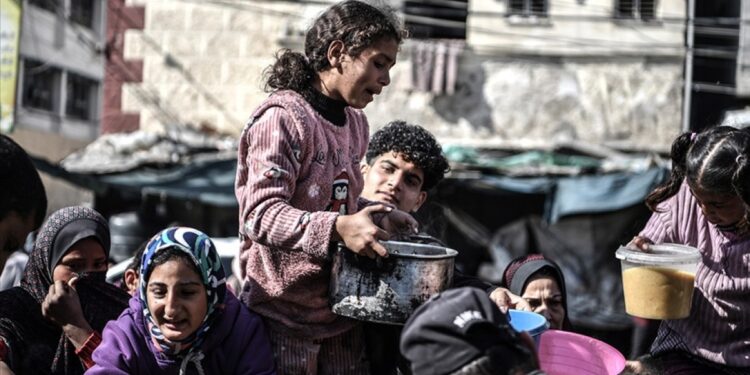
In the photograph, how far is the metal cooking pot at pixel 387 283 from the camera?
2.83 m

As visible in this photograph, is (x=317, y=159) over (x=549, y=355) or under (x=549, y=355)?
over

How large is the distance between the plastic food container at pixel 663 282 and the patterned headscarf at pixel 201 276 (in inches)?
58.7

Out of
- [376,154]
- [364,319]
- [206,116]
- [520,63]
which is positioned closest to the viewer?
[364,319]

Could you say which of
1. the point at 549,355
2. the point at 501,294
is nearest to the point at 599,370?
the point at 549,355

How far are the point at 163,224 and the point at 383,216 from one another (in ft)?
42.1

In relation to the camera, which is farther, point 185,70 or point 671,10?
point 185,70

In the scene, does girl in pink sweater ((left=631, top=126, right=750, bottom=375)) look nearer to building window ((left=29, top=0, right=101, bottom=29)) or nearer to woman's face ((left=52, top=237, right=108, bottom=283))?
woman's face ((left=52, top=237, right=108, bottom=283))

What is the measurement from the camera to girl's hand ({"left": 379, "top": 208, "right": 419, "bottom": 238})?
9.96 feet

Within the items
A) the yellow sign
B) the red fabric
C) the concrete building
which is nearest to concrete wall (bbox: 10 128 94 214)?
the concrete building

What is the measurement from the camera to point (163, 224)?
15398mm

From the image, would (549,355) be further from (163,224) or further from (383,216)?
(163,224)

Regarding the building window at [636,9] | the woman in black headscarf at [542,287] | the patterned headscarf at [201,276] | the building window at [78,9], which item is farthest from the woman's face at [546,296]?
the building window at [78,9]

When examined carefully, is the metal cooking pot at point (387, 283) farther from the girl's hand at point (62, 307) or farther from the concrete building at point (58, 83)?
the concrete building at point (58, 83)

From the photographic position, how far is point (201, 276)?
3.13 meters
